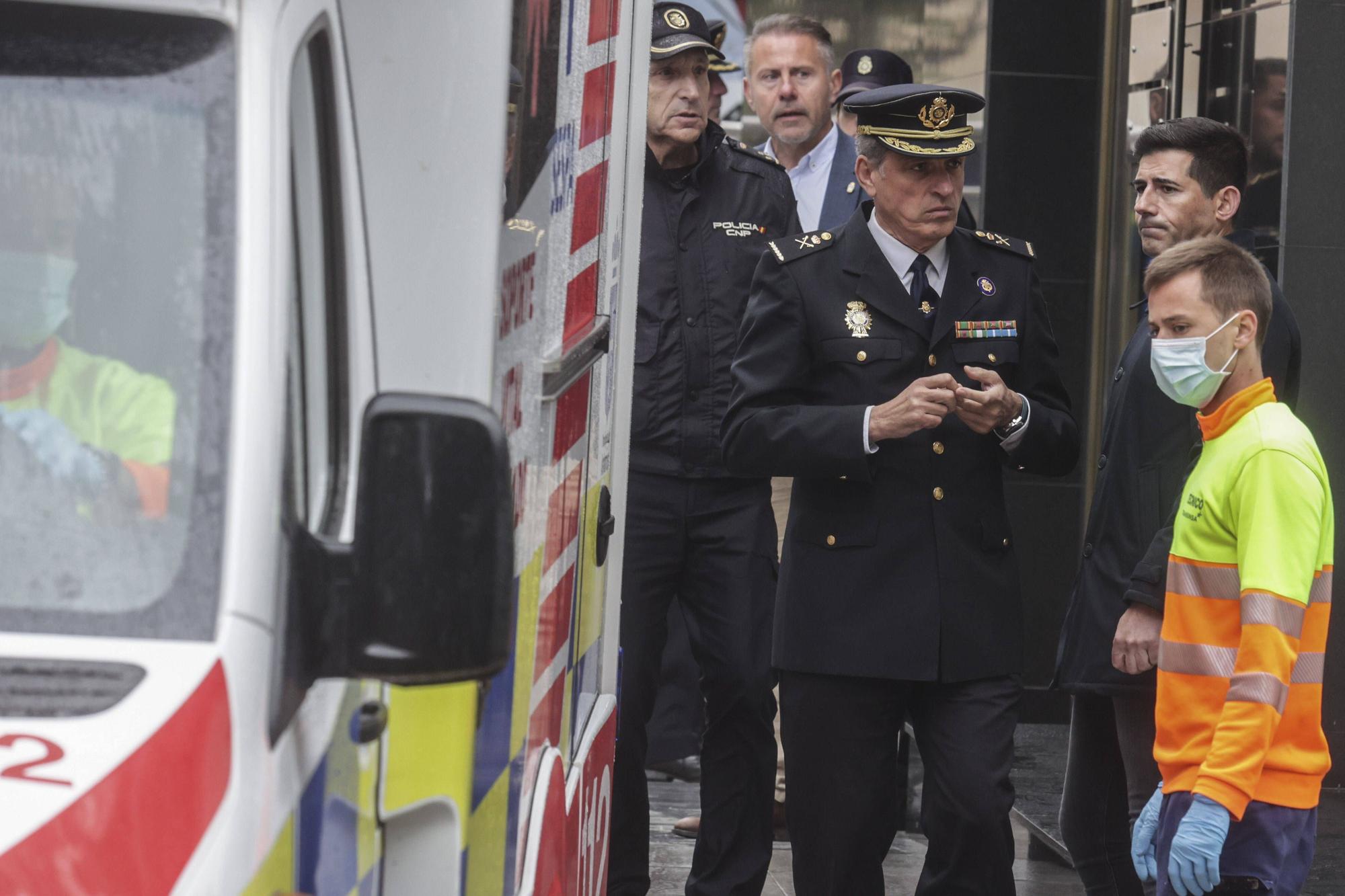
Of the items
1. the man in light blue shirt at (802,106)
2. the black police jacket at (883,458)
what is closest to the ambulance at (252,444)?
the black police jacket at (883,458)

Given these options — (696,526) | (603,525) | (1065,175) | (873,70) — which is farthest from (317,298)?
(1065,175)

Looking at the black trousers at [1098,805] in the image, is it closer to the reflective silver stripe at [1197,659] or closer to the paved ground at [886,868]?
the reflective silver stripe at [1197,659]

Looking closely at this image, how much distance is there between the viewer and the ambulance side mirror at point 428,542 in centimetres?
170

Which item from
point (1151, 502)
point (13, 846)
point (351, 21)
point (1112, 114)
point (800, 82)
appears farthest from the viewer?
point (1112, 114)

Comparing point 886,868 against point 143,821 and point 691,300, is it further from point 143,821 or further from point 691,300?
point 143,821

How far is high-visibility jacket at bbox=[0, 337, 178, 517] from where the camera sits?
1748 mm

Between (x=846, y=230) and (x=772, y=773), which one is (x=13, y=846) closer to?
(x=846, y=230)

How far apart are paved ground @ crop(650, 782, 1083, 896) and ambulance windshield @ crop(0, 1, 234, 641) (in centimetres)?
398

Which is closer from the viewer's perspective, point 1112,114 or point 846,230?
point 846,230

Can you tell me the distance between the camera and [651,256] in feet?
16.7

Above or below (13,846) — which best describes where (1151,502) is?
above

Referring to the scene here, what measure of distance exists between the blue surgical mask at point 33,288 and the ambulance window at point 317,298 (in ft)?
0.75

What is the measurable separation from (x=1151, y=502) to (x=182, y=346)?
2810 mm

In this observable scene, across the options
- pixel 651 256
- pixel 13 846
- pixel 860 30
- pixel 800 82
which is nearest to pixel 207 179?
pixel 13 846
